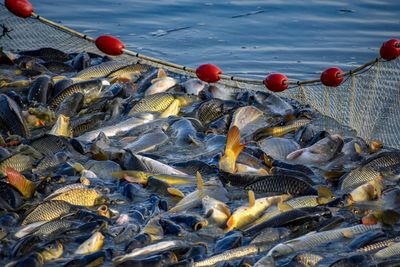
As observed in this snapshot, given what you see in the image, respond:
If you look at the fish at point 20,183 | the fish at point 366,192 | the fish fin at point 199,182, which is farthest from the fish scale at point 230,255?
the fish at point 20,183

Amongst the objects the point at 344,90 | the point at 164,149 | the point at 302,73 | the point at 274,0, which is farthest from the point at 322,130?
the point at 274,0

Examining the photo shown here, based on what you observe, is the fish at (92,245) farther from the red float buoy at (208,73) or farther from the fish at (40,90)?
the red float buoy at (208,73)

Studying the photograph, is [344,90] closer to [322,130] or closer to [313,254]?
[322,130]

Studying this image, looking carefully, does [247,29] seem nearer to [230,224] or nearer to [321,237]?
[230,224]

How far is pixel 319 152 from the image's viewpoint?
6660mm

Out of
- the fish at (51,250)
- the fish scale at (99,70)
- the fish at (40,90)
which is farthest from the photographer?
the fish scale at (99,70)

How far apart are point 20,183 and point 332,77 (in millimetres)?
3089

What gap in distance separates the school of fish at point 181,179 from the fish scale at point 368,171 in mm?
11

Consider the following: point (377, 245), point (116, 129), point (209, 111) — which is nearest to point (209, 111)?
point (209, 111)

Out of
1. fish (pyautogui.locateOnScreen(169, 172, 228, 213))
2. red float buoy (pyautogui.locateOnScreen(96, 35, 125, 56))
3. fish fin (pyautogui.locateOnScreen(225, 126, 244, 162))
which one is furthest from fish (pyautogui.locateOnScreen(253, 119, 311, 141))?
red float buoy (pyautogui.locateOnScreen(96, 35, 125, 56))

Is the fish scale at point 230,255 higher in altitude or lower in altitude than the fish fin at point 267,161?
higher

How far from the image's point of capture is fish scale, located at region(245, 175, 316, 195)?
19.5 feet

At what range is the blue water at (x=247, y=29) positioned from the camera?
11.8 metres

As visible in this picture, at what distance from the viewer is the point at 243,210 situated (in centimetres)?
552
